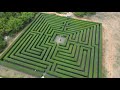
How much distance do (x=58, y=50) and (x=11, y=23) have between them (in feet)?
26.3

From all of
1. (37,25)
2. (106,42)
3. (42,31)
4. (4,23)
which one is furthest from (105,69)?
(4,23)

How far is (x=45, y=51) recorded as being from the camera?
58.1ft

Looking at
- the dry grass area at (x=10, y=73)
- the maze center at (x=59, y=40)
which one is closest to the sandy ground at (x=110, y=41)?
the maze center at (x=59, y=40)

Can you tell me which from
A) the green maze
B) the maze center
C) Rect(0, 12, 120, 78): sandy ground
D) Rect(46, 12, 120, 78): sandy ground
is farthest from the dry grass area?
Rect(46, 12, 120, 78): sandy ground

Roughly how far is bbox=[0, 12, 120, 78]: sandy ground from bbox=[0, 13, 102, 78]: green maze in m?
0.69

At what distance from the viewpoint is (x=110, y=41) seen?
19344 mm

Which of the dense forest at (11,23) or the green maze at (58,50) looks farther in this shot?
the dense forest at (11,23)

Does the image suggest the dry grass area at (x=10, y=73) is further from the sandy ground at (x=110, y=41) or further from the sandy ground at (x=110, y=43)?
the sandy ground at (x=110, y=41)

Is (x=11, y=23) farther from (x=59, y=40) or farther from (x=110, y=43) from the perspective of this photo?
(x=110, y=43)

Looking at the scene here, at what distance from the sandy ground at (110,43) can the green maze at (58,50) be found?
27.1 inches

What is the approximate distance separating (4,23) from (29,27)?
3535 millimetres

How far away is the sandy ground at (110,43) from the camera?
15773 mm

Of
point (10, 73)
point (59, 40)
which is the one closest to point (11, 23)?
point (59, 40)
